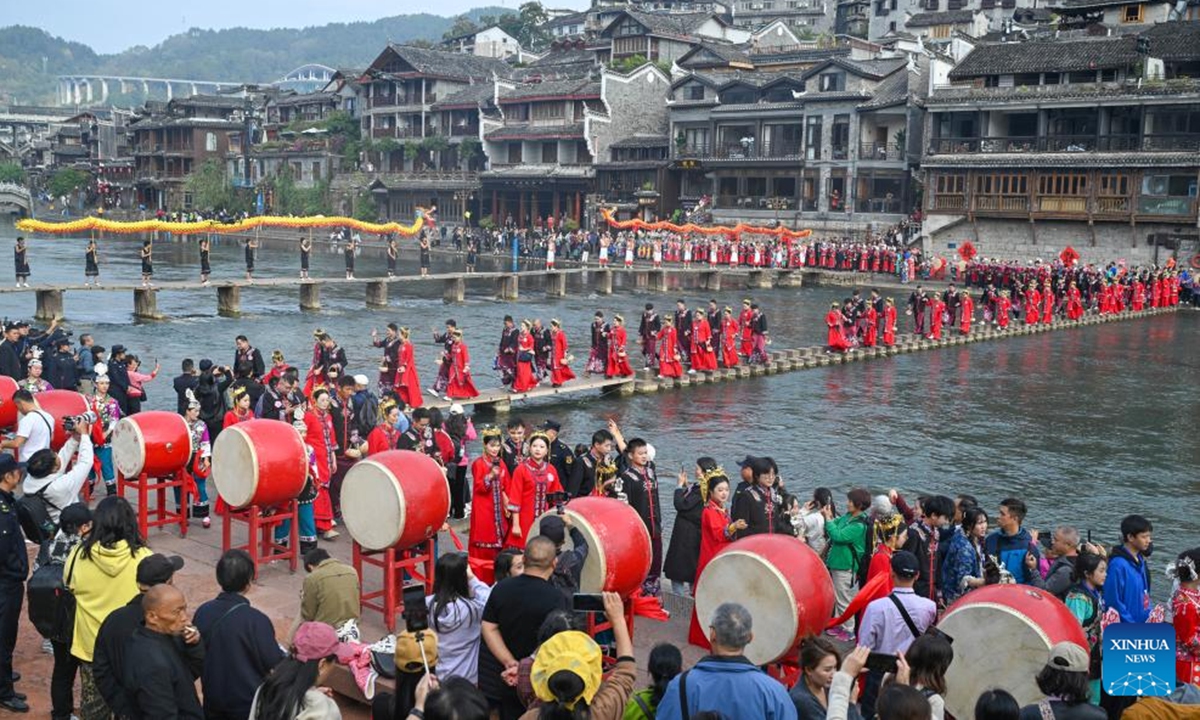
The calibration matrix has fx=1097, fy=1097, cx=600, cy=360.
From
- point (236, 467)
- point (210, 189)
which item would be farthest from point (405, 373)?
point (210, 189)

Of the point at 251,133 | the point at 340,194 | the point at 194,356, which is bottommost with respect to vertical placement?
the point at 194,356

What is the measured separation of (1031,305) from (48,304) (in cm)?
2932

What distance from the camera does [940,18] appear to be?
226 ft

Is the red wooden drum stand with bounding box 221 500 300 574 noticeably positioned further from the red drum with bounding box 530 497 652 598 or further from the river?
the river

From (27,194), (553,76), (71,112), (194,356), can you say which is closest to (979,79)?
(553,76)

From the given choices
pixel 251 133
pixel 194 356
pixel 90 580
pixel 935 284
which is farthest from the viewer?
pixel 251 133

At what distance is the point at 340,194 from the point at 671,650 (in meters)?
73.2

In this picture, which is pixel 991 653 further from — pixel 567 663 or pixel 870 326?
pixel 870 326

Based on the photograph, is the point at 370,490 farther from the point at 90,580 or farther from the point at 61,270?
the point at 61,270

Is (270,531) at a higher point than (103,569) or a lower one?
lower

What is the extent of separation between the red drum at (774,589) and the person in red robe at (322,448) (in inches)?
201

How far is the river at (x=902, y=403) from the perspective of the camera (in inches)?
659

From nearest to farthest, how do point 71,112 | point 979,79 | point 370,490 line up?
point 370,490, point 979,79, point 71,112

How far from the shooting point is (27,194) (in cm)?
Answer: 8412
